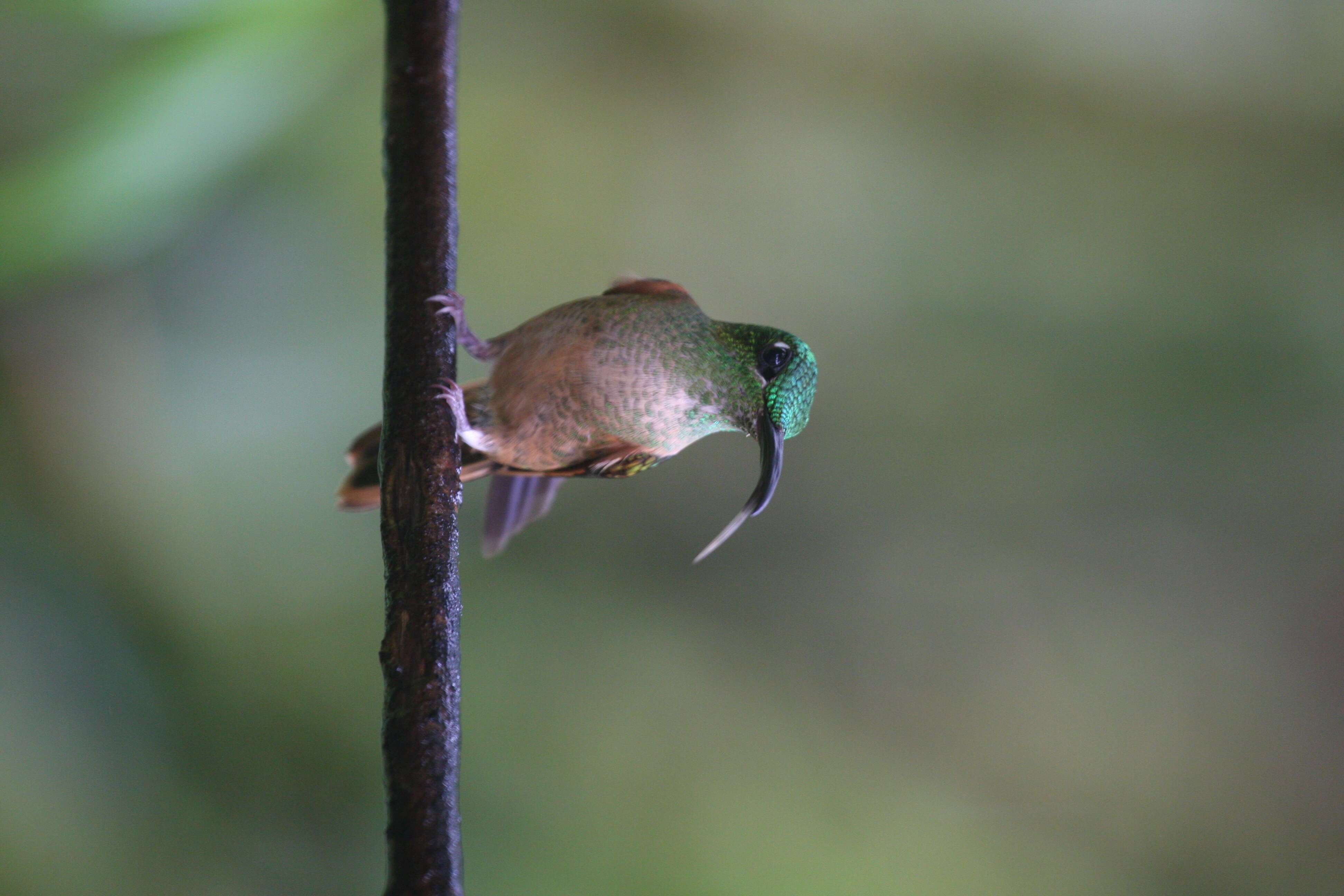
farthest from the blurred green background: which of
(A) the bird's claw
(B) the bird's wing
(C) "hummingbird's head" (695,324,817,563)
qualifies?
(A) the bird's claw

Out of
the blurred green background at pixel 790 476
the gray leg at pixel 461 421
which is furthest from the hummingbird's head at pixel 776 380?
the blurred green background at pixel 790 476

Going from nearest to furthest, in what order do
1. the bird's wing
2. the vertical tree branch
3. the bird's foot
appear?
the vertical tree branch → the bird's foot → the bird's wing

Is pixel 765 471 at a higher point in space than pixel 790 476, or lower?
higher

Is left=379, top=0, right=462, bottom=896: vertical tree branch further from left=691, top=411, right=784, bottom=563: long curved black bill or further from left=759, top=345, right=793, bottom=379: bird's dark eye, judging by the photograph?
left=759, top=345, right=793, bottom=379: bird's dark eye

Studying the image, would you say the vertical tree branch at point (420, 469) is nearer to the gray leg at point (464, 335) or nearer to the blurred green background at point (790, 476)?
the gray leg at point (464, 335)

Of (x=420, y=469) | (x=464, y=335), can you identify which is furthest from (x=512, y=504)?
(x=420, y=469)

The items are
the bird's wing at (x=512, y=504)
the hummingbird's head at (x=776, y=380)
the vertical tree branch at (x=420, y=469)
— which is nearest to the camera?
the vertical tree branch at (x=420, y=469)

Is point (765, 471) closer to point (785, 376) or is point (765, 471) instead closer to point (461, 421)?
point (785, 376)
